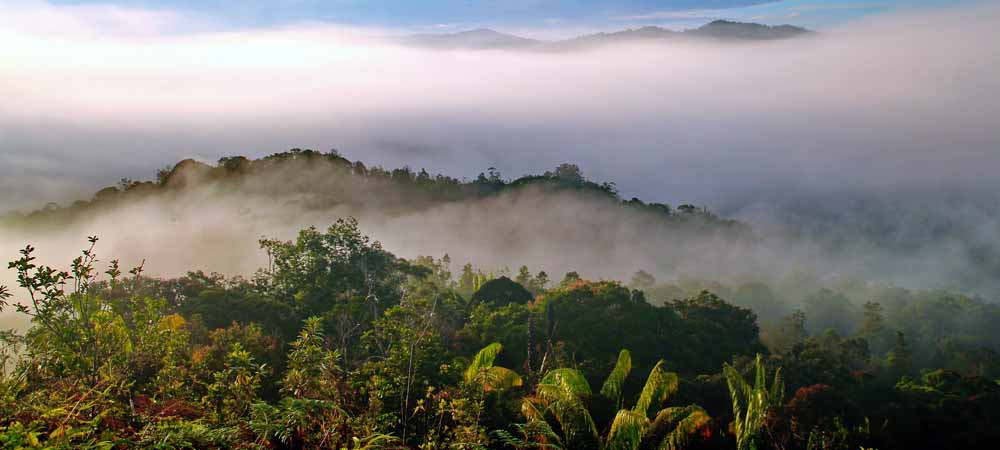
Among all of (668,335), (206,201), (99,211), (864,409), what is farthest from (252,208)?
(864,409)

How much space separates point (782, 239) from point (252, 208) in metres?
69.0

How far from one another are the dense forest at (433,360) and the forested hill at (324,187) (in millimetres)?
280

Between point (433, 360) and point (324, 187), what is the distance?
44.0 meters

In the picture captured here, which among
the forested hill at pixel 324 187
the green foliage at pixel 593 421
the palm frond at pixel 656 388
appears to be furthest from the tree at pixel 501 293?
the forested hill at pixel 324 187

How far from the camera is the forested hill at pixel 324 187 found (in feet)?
166

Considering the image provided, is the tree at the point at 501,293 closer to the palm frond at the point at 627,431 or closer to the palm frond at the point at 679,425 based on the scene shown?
the palm frond at the point at 679,425

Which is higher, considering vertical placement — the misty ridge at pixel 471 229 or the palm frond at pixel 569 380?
the palm frond at pixel 569 380

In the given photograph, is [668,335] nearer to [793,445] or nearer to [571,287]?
[571,287]

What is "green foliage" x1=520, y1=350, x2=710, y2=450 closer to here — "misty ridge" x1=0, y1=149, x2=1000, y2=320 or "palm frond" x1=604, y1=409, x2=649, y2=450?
"palm frond" x1=604, y1=409, x2=649, y2=450

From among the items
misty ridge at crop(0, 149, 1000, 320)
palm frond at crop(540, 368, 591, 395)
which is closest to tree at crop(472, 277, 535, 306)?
misty ridge at crop(0, 149, 1000, 320)

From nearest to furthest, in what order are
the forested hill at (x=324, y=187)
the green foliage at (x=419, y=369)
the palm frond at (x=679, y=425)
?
1. the green foliage at (x=419, y=369)
2. the palm frond at (x=679, y=425)
3. the forested hill at (x=324, y=187)

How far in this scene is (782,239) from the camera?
91.9m

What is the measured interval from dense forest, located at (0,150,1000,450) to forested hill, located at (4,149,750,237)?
28 cm

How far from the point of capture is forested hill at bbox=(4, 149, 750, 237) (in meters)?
50.7
